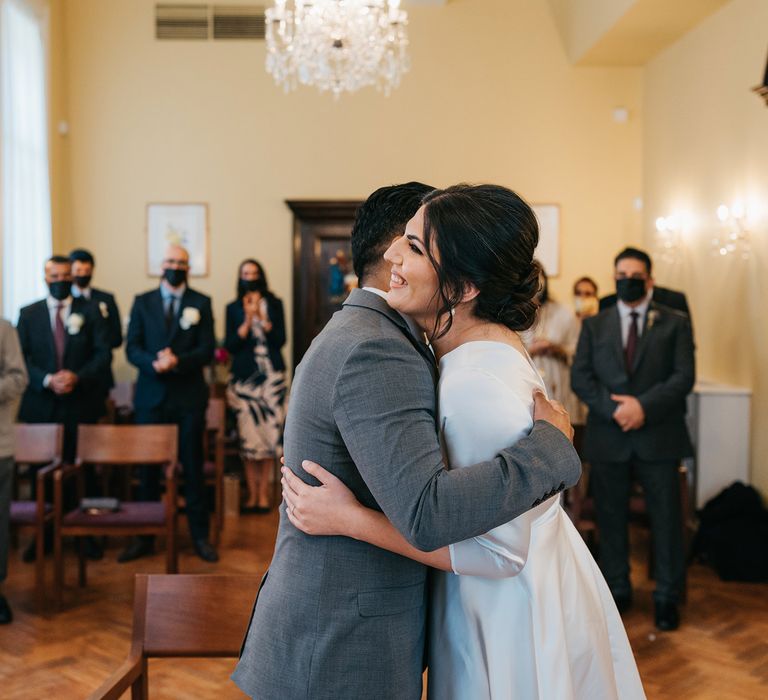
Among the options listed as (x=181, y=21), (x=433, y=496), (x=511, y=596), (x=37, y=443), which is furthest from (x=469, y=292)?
(x=181, y=21)

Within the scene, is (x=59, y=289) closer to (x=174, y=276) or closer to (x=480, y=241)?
(x=174, y=276)

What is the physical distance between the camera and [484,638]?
167 centimetres

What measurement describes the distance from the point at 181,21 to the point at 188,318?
4689 mm

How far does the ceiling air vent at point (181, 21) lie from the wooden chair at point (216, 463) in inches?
177

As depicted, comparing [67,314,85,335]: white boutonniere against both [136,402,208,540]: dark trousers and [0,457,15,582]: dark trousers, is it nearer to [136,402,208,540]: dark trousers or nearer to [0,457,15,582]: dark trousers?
[136,402,208,540]: dark trousers

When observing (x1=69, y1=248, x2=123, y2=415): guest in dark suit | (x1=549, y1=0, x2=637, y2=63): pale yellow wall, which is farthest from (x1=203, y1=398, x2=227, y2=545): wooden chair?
(x1=549, y1=0, x2=637, y2=63): pale yellow wall

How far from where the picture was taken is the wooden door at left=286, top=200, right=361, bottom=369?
382 inches

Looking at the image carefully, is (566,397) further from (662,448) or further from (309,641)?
(309,641)

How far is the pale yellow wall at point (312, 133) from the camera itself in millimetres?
9688

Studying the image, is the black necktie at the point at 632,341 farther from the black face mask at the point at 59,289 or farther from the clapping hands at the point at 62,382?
the black face mask at the point at 59,289

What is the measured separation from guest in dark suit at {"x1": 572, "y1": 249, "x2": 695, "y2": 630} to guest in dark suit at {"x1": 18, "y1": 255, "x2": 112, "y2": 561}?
3310 mm

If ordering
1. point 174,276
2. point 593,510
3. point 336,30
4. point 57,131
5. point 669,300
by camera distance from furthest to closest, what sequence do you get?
point 57,131, point 336,30, point 669,300, point 174,276, point 593,510

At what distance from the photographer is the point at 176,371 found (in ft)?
20.5

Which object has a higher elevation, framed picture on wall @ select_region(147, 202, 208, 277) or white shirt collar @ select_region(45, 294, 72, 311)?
framed picture on wall @ select_region(147, 202, 208, 277)
